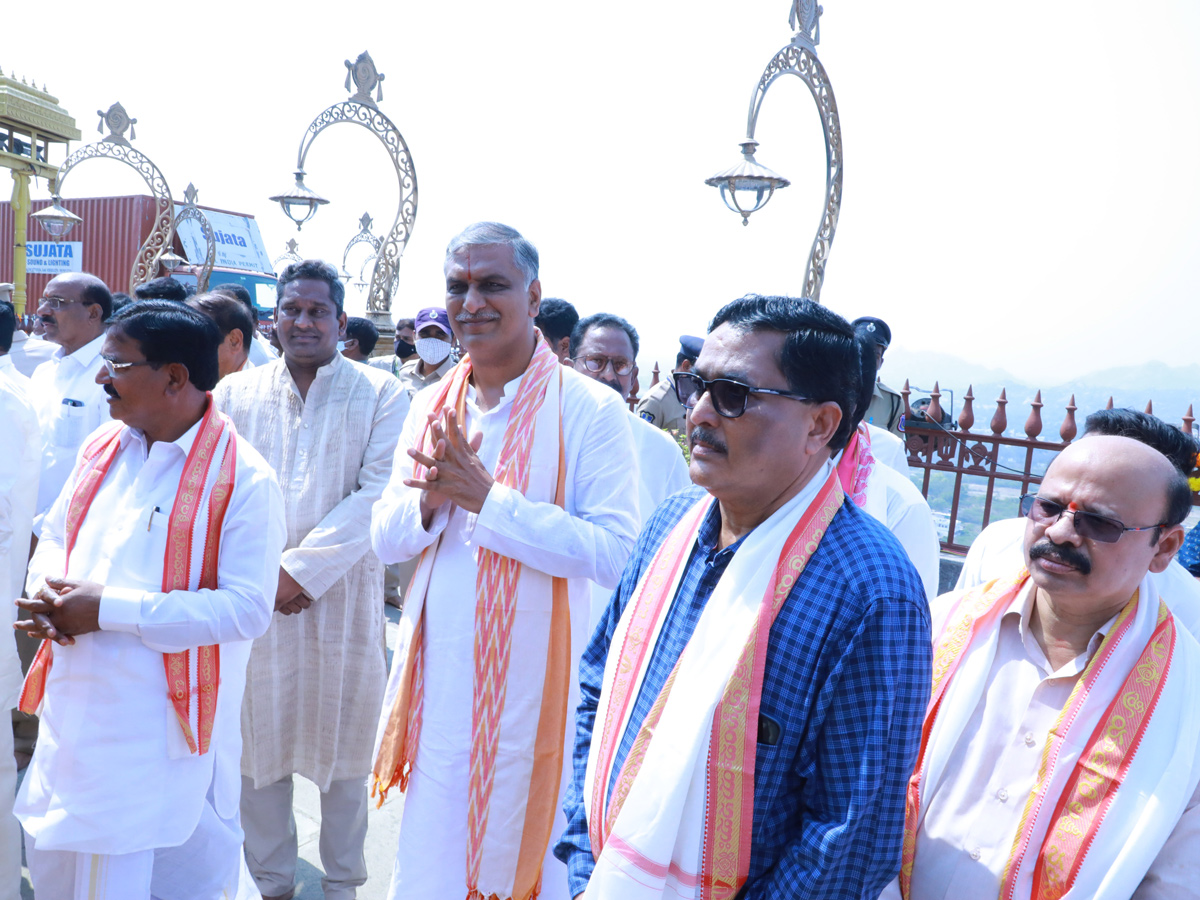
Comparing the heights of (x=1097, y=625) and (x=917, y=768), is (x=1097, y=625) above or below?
above

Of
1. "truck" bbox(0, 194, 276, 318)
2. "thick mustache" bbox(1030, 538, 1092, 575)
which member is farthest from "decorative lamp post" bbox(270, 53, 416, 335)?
"truck" bbox(0, 194, 276, 318)

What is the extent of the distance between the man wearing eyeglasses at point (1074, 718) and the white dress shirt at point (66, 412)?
3.69 metres

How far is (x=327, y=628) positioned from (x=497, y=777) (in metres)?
1.08

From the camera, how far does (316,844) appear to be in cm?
347

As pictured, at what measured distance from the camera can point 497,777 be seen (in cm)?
230

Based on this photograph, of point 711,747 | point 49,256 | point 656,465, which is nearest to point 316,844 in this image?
point 656,465

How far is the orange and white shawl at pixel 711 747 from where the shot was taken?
4.47ft

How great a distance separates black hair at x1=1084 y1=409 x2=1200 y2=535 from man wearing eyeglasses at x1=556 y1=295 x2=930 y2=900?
2.08 feet

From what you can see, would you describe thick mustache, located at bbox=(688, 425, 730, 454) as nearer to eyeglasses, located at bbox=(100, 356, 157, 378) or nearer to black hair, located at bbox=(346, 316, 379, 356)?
eyeglasses, located at bbox=(100, 356, 157, 378)

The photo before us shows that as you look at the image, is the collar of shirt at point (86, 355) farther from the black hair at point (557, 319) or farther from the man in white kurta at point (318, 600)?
the black hair at point (557, 319)

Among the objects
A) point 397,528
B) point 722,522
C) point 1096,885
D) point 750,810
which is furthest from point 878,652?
point 397,528

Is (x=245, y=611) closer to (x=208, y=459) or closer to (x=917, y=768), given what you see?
(x=208, y=459)

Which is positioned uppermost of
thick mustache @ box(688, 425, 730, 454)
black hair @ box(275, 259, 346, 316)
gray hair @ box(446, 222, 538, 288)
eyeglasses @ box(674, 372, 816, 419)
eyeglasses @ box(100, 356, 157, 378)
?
gray hair @ box(446, 222, 538, 288)

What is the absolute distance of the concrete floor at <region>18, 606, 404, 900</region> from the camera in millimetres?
3146
